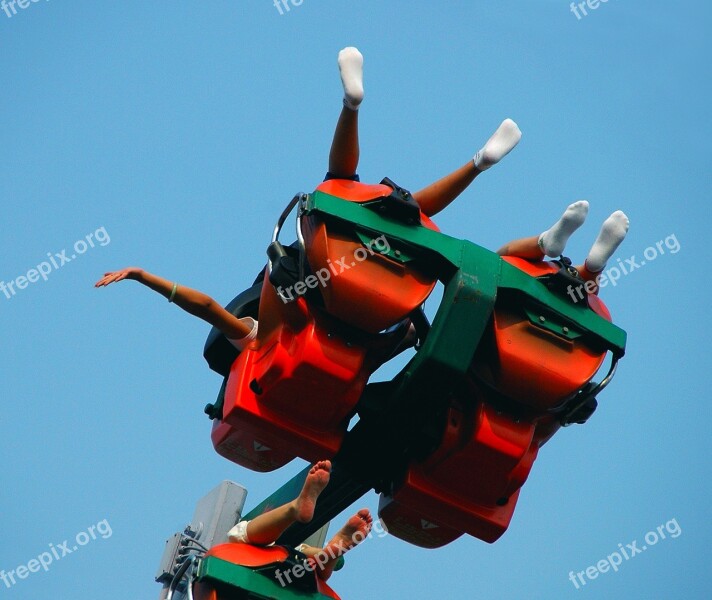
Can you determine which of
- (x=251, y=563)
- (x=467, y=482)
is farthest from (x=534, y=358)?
(x=251, y=563)

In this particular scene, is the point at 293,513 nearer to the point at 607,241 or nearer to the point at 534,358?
the point at 534,358

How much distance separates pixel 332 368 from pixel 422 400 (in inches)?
18.7

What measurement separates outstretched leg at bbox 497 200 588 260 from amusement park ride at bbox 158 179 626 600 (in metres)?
0.07

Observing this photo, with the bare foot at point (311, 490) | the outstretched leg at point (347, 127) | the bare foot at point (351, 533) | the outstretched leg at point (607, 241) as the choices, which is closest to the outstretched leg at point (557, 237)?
the outstretched leg at point (607, 241)

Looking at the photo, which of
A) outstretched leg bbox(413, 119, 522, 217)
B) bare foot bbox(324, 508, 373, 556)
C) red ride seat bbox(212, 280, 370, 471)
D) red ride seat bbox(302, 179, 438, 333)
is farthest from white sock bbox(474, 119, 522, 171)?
bare foot bbox(324, 508, 373, 556)

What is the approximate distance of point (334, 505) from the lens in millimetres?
6391

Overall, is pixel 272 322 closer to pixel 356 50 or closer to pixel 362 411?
pixel 362 411

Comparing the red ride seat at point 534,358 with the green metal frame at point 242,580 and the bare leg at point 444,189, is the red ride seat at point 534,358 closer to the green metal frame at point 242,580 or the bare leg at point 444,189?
the bare leg at point 444,189

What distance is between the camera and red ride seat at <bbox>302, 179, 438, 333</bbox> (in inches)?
213

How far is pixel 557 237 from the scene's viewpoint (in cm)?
588

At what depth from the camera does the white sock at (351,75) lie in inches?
230

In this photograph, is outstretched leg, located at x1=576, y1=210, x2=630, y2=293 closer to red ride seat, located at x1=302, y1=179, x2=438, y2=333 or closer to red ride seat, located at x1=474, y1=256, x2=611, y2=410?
red ride seat, located at x1=474, y1=256, x2=611, y2=410

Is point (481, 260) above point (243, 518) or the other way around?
above

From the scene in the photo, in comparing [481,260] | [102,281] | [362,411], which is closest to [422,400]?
[362,411]
